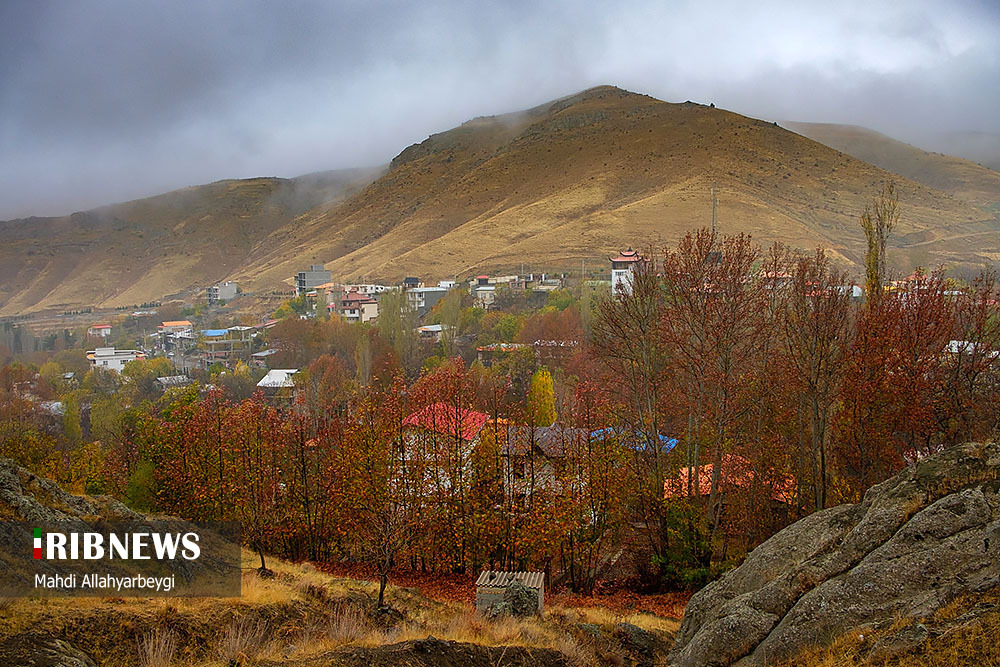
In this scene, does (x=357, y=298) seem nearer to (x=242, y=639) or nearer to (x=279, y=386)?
(x=279, y=386)

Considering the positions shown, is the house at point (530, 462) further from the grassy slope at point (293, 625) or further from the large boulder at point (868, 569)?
the large boulder at point (868, 569)

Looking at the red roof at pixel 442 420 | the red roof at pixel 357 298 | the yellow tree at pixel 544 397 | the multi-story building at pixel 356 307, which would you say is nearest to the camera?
the red roof at pixel 442 420

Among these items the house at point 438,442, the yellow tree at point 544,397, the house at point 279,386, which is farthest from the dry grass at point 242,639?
the house at point 279,386

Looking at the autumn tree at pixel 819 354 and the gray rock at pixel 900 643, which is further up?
the autumn tree at pixel 819 354

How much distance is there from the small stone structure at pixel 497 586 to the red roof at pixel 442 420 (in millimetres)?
4862

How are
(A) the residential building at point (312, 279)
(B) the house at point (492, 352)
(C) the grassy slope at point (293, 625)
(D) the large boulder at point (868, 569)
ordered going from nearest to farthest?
(D) the large boulder at point (868, 569) < (C) the grassy slope at point (293, 625) < (B) the house at point (492, 352) < (A) the residential building at point (312, 279)

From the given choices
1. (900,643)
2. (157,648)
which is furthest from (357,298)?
(900,643)

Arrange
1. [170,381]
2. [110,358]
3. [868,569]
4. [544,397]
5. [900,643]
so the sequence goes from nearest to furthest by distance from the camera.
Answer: [900,643]
[868,569]
[544,397]
[170,381]
[110,358]

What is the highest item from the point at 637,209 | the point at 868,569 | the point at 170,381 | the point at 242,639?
the point at 637,209

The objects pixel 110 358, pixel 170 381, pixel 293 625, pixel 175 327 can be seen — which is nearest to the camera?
pixel 293 625

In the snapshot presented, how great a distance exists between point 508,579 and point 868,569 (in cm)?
657

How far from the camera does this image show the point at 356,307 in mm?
89188

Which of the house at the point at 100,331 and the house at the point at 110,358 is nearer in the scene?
the house at the point at 110,358

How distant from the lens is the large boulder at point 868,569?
7250mm
